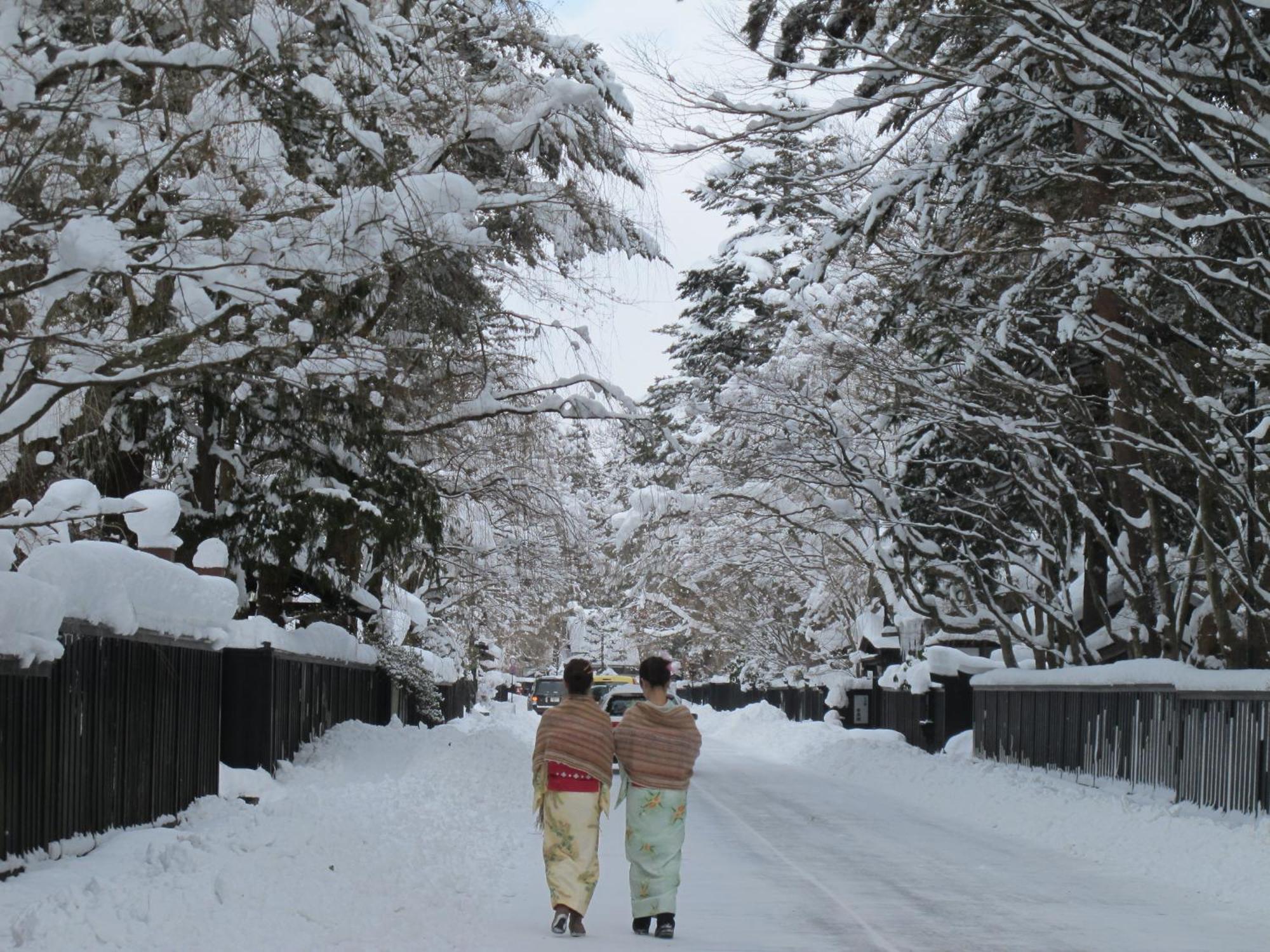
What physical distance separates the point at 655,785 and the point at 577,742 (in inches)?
25.7

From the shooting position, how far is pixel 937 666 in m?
34.1

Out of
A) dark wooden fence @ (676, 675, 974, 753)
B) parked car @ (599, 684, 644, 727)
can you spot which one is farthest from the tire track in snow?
dark wooden fence @ (676, 675, 974, 753)

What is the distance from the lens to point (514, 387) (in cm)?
1920

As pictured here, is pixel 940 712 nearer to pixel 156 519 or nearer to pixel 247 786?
pixel 247 786

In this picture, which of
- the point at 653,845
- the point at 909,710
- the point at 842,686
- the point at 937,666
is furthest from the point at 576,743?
the point at 842,686

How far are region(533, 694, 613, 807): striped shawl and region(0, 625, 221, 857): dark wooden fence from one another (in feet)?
10.8

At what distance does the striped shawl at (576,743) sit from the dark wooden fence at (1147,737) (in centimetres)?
933

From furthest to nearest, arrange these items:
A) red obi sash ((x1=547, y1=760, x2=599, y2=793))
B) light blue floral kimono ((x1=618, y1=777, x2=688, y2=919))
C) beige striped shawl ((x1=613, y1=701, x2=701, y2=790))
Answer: beige striped shawl ((x1=613, y1=701, x2=701, y2=790)) < red obi sash ((x1=547, y1=760, x2=599, y2=793)) < light blue floral kimono ((x1=618, y1=777, x2=688, y2=919))

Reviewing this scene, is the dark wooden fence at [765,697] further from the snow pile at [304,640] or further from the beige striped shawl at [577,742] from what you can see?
the beige striped shawl at [577,742]

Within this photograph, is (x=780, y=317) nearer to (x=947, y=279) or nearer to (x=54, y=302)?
(x=947, y=279)

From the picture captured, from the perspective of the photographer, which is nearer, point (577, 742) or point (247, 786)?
point (577, 742)

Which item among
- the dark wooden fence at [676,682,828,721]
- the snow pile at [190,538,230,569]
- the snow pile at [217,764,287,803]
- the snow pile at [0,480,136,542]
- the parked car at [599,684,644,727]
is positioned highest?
the snow pile at [0,480,136,542]

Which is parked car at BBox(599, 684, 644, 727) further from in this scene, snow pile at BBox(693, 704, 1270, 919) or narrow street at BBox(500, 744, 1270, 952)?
narrow street at BBox(500, 744, 1270, 952)

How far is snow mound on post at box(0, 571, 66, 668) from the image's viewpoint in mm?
8969
